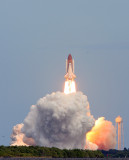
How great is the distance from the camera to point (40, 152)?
124125 millimetres

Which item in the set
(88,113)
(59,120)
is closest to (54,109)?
(59,120)

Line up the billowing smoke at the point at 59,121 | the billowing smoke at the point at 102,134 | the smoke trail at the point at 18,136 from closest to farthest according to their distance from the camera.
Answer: the billowing smoke at the point at 59,121 → the billowing smoke at the point at 102,134 → the smoke trail at the point at 18,136

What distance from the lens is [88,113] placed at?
492ft

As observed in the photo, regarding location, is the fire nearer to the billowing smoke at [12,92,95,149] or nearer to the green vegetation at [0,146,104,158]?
the billowing smoke at [12,92,95,149]

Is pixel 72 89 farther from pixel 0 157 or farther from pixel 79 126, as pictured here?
pixel 0 157

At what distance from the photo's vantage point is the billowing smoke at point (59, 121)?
141125mm

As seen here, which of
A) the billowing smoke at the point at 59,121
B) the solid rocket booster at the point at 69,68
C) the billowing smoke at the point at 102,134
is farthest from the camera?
the billowing smoke at the point at 102,134

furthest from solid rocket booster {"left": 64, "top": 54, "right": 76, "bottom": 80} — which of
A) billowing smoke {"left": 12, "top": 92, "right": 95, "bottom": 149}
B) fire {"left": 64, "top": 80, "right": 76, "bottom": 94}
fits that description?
billowing smoke {"left": 12, "top": 92, "right": 95, "bottom": 149}

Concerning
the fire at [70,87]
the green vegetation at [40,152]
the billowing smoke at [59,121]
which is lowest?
the green vegetation at [40,152]

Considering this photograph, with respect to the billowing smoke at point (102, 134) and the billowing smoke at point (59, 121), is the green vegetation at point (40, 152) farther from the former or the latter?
the billowing smoke at point (102, 134)

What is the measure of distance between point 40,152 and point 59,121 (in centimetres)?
1728

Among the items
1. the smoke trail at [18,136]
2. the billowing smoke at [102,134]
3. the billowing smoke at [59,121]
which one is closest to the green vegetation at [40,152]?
the billowing smoke at [59,121]

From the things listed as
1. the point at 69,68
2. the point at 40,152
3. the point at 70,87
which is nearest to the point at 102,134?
the point at 70,87

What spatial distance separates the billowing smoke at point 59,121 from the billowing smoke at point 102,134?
804cm
